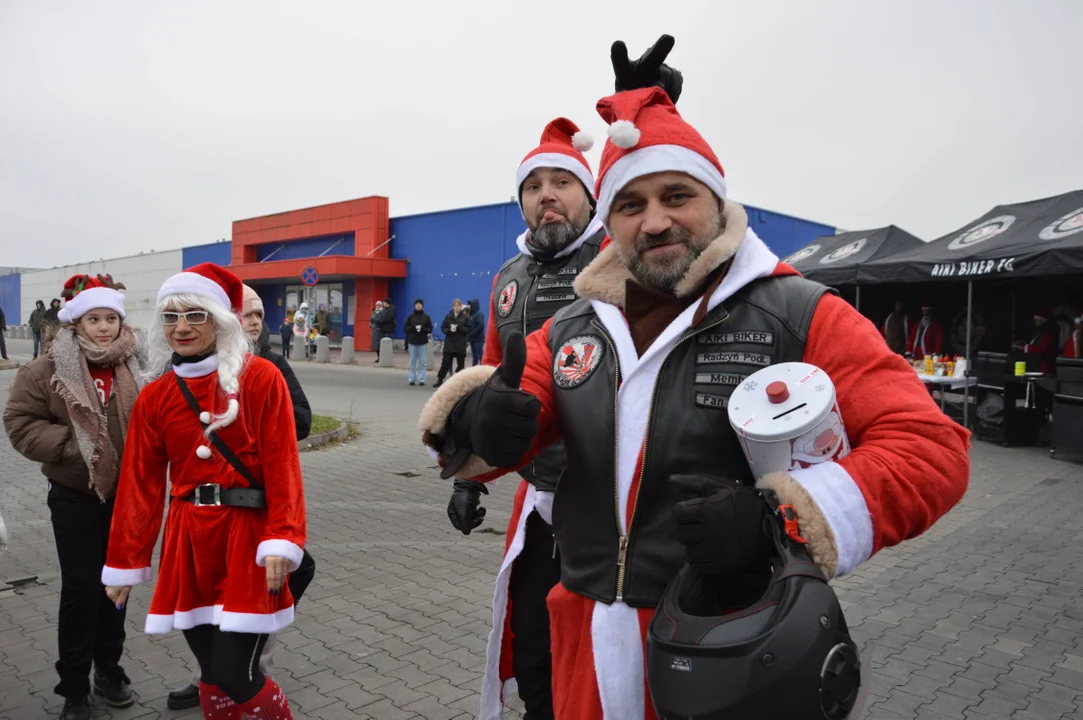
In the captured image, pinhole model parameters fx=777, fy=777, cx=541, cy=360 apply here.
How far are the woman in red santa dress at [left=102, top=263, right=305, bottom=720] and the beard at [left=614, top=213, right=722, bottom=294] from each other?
163 cm

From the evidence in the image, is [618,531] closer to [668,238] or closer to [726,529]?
[726,529]

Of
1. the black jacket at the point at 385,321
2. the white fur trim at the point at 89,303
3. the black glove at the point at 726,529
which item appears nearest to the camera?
the black glove at the point at 726,529

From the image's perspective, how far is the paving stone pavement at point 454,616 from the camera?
142 inches

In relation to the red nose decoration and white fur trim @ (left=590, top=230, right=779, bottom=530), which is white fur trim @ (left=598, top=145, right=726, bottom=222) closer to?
white fur trim @ (left=590, top=230, right=779, bottom=530)

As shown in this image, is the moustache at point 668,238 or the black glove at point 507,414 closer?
the black glove at point 507,414

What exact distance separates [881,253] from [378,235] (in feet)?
69.7

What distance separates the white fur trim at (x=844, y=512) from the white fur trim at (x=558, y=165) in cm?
208

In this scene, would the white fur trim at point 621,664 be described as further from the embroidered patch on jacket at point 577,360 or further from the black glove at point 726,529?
the embroidered patch on jacket at point 577,360

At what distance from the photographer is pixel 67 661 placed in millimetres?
3367

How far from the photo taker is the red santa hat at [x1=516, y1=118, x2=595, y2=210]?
10.8 feet

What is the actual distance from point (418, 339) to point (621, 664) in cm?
1574

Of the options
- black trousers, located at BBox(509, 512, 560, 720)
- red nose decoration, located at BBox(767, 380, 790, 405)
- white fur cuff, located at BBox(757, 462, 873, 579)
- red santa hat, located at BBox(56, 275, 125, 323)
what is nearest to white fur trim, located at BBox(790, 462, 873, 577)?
white fur cuff, located at BBox(757, 462, 873, 579)

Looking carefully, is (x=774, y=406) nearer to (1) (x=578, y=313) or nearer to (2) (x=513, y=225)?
(1) (x=578, y=313)

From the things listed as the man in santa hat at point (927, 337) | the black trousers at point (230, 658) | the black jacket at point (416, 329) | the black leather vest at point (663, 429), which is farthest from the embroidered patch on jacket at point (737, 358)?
the black jacket at point (416, 329)
